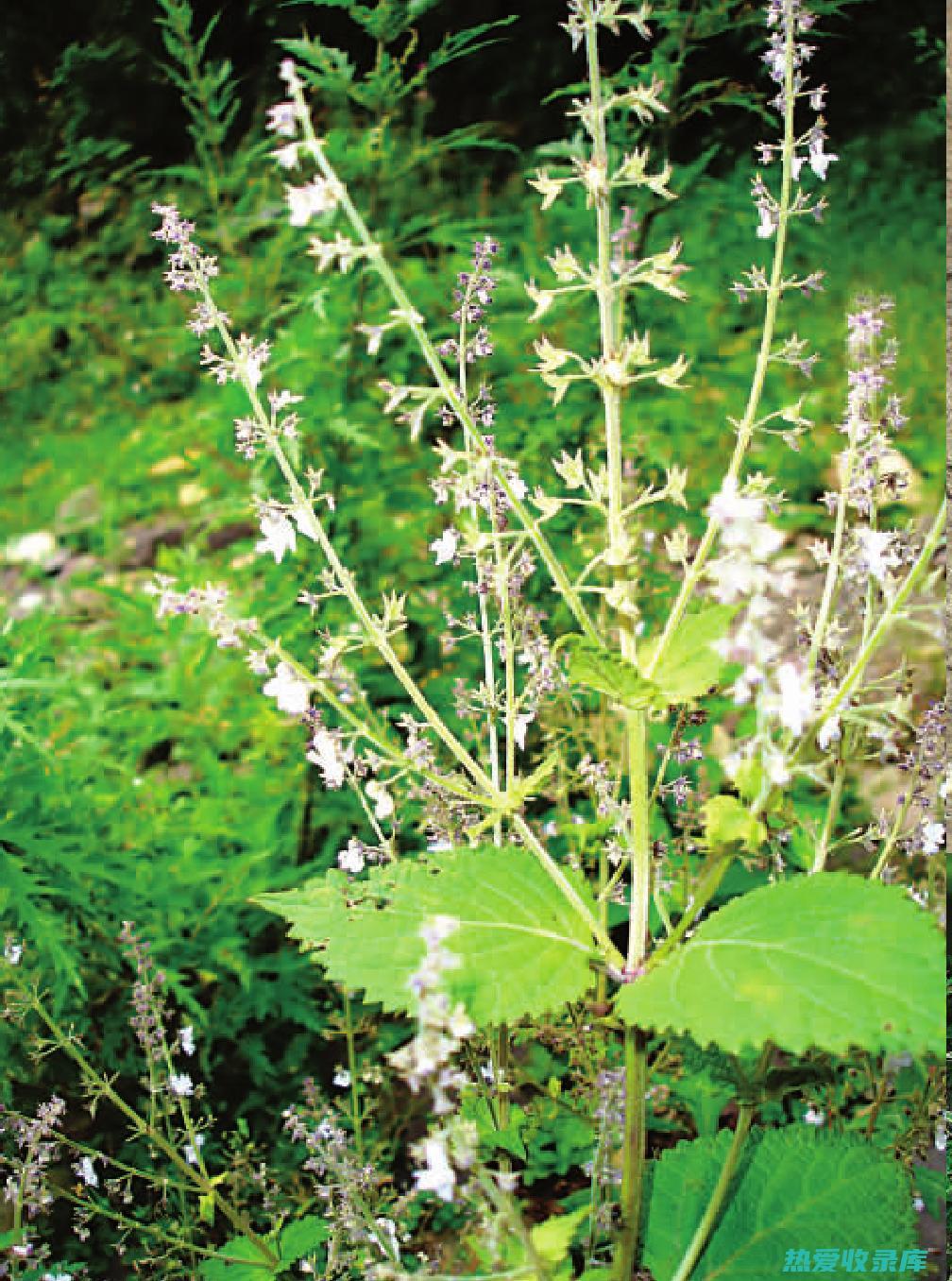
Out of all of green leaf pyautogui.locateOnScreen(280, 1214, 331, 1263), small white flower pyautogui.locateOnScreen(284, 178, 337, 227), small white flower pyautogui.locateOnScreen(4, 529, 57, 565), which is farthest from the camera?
small white flower pyautogui.locateOnScreen(4, 529, 57, 565)

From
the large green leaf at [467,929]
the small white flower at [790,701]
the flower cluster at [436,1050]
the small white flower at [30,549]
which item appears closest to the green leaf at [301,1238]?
the large green leaf at [467,929]

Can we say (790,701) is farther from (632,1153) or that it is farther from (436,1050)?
(632,1153)

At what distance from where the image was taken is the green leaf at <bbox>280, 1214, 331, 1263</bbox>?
1545 millimetres

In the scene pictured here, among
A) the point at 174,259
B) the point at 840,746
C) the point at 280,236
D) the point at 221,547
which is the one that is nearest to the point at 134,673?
the point at 280,236

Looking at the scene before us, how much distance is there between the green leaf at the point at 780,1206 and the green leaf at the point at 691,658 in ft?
1.84

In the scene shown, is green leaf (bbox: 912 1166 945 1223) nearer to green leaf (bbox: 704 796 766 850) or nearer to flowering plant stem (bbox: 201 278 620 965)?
flowering plant stem (bbox: 201 278 620 965)

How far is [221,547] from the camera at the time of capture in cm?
415

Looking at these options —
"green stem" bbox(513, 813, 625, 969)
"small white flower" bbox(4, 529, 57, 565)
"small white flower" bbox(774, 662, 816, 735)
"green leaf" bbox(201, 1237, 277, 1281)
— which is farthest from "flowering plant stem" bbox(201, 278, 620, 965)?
"small white flower" bbox(4, 529, 57, 565)

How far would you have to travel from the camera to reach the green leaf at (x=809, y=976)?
90 cm

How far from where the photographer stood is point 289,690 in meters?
1.12

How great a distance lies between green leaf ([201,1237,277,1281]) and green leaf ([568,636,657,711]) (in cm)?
95

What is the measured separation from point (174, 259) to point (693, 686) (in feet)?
2.40

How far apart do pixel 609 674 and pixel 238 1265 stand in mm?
1043

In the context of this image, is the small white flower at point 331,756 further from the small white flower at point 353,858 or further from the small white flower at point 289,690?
the small white flower at point 353,858
